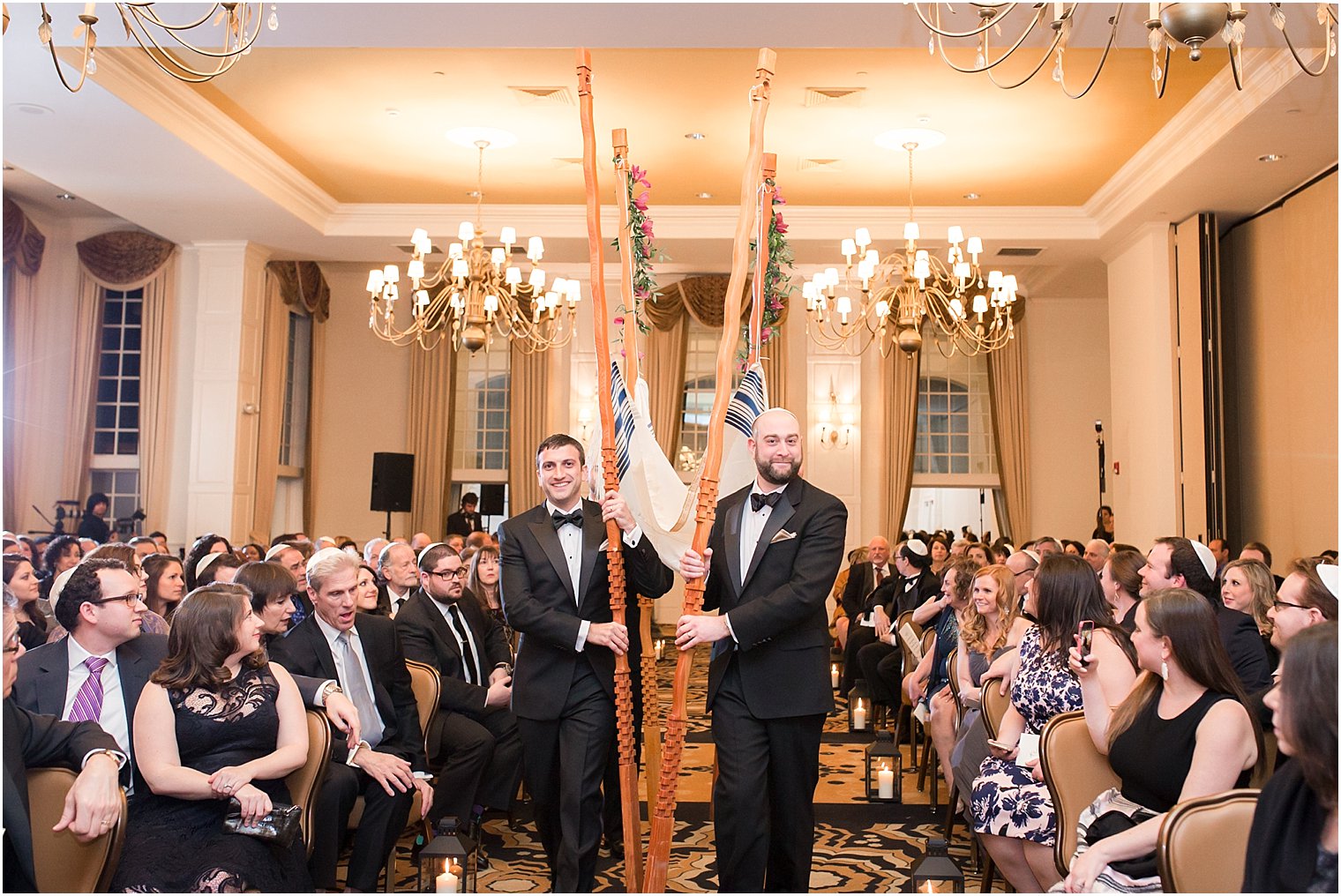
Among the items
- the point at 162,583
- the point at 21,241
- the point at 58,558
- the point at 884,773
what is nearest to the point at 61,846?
the point at 162,583

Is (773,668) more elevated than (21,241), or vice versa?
(21,241)

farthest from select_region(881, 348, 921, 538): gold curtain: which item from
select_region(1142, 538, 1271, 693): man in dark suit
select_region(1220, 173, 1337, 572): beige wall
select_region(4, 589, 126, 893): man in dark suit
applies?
select_region(4, 589, 126, 893): man in dark suit

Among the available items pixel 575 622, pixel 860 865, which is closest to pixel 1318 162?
pixel 860 865

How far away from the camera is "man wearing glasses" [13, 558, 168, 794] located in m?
3.35

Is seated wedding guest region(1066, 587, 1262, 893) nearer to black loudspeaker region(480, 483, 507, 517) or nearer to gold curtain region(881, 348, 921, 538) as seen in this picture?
gold curtain region(881, 348, 921, 538)

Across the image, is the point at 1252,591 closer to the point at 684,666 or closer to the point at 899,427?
the point at 684,666

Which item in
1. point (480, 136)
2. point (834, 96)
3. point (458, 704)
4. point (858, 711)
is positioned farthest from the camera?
point (480, 136)

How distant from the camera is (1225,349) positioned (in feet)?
38.3

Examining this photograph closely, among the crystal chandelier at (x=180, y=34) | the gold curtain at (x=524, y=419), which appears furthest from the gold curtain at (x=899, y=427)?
the crystal chandelier at (x=180, y=34)

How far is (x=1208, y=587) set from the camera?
491 cm

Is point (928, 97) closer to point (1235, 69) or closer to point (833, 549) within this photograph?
point (1235, 69)

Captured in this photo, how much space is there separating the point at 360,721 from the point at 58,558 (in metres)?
3.75

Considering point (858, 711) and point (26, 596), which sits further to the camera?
point (858, 711)

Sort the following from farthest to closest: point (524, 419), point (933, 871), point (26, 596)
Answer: point (524, 419) < point (26, 596) < point (933, 871)
